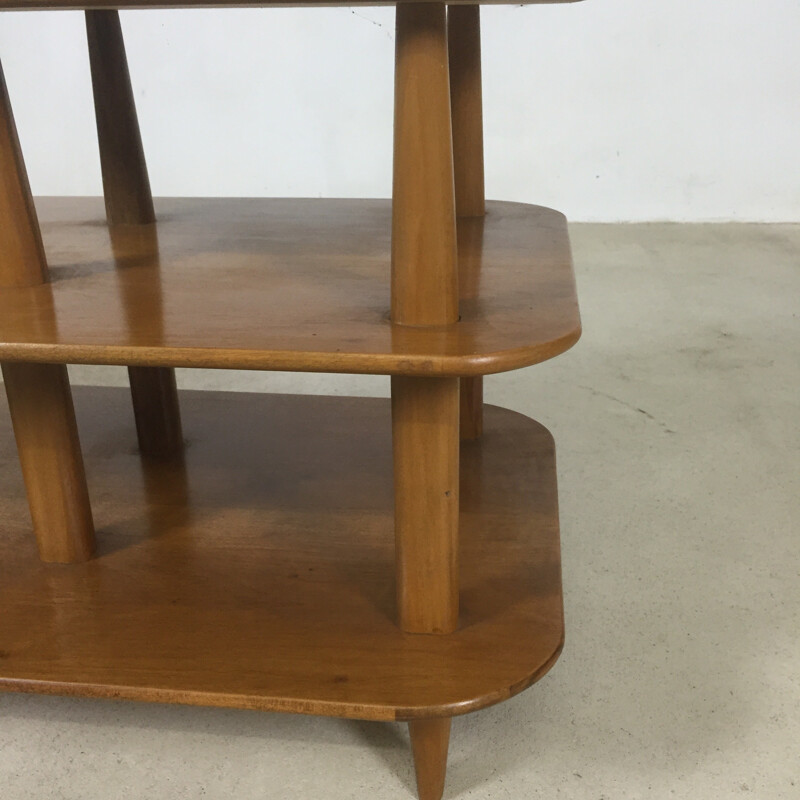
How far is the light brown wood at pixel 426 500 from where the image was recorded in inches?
34.5

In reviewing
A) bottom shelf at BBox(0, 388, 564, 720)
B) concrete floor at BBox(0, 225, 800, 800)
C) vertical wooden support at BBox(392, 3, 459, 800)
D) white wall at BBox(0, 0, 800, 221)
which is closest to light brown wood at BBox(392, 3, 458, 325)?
vertical wooden support at BBox(392, 3, 459, 800)

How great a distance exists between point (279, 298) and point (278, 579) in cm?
33

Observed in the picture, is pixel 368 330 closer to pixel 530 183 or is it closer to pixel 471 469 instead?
pixel 471 469

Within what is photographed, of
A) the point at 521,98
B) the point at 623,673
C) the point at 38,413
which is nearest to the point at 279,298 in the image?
the point at 38,413

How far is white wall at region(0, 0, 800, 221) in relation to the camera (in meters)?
2.85

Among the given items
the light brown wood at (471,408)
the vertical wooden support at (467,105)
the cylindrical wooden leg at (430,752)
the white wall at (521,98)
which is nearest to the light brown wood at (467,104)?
the vertical wooden support at (467,105)

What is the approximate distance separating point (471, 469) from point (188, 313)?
54cm

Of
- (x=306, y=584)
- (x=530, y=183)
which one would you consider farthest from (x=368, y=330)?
(x=530, y=183)

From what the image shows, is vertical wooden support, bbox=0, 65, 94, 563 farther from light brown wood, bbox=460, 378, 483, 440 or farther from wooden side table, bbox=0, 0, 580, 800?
light brown wood, bbox=460, 378, 483, 440

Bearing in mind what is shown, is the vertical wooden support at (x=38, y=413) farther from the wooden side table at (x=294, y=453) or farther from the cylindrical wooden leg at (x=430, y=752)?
the cylindrical wooden leg at (x=430, y=752)

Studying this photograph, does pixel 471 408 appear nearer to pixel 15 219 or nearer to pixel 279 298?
pixel 279 298

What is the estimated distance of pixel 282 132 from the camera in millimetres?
3057

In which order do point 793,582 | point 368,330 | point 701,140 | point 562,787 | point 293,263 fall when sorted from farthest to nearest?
point 701,140 → point 793,582 → point 293,263 → point 562,787 → point 368,330

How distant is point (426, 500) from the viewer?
918 mm
